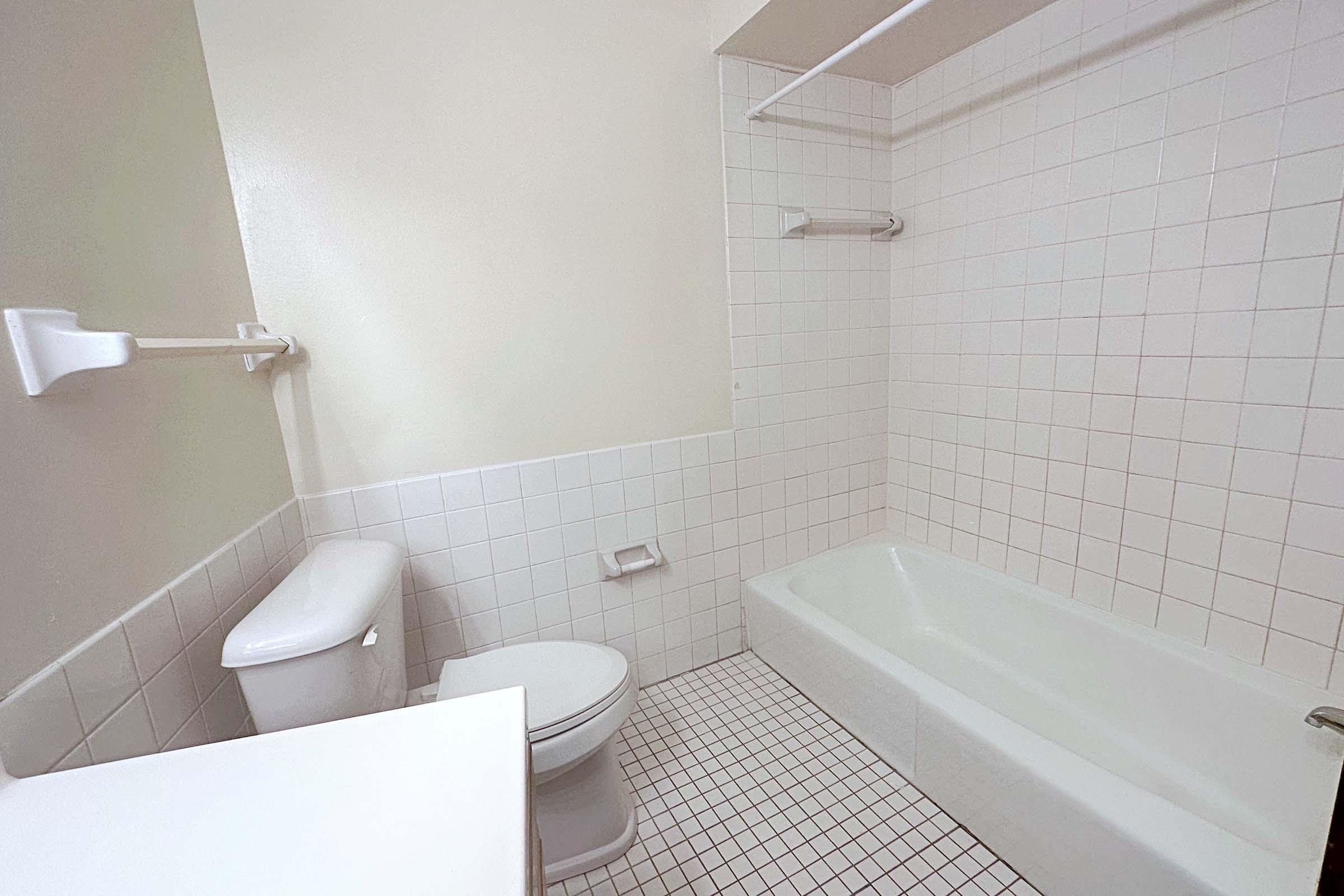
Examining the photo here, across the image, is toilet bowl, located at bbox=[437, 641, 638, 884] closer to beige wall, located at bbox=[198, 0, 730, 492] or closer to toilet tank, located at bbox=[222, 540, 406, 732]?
toilet tank, located at bbox=[222, 540, 406, 732]

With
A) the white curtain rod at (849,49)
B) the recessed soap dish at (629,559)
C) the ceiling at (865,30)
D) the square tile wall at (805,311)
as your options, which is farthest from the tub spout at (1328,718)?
the ceiling at (865,30)

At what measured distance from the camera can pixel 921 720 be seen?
1.41m

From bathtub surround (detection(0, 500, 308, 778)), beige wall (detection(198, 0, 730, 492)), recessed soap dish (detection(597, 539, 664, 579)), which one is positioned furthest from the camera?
recessed soap dish (detection(597, 539, 664, 579))

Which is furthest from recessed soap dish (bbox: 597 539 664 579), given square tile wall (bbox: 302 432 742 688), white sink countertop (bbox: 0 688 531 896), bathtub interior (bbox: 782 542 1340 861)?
white sink countertop (bbox: 0 688 531 896)

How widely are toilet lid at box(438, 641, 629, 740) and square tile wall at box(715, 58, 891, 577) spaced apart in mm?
754

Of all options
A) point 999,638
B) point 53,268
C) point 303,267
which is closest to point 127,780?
point 53,268

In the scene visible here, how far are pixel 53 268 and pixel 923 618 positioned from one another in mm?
2437

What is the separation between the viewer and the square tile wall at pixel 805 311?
73.1 inches

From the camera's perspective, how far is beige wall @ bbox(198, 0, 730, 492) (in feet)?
4.32

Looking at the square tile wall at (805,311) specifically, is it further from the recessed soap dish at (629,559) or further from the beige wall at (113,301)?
the beige wall at (113,301)

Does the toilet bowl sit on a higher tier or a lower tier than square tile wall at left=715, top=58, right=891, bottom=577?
lower

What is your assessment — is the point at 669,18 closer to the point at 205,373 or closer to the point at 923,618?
the point at 205,373

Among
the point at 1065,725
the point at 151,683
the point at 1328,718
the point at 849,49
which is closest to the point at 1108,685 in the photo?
the point at 1065,725

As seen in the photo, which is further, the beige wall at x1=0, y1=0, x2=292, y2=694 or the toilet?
the toilet
